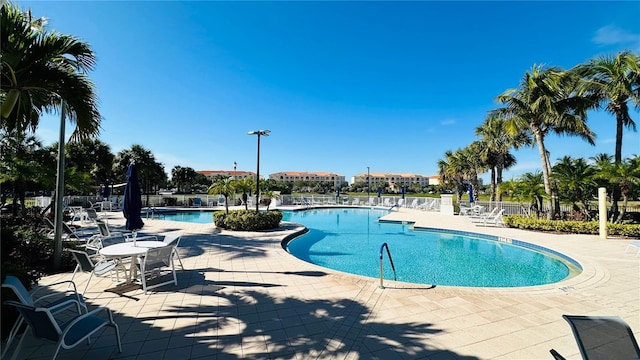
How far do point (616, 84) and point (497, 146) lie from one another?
9.29 meters

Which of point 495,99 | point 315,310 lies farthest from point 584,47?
point 315,310

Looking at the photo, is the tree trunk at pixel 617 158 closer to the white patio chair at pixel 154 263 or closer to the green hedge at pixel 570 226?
the green hedge at pixel 570 226

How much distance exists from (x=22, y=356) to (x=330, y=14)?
11.6 metres

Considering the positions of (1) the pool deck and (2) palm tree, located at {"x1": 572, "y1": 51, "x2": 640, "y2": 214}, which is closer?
(1) the pool deck

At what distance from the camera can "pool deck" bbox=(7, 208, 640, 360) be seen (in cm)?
273

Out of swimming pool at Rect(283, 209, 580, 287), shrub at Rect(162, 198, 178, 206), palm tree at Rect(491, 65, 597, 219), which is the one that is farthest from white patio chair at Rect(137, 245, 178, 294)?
shrub at Rect(162, 198, 178, 206)

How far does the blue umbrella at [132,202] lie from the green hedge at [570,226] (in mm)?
13658

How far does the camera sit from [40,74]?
3855 millimetres

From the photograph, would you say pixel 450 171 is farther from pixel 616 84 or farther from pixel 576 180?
pixel 616 84

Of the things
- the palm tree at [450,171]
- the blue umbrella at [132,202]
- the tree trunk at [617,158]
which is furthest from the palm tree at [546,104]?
the blue umbrella at [132,202]

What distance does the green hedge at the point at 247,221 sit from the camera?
34.9 ft

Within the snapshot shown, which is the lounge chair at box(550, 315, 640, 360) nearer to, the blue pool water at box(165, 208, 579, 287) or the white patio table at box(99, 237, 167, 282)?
the blue pool water at box(165, 208, 579, 287)

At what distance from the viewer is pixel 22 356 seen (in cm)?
255

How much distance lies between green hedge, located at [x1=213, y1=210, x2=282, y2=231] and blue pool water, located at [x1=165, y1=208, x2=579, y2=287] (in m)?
1.60
